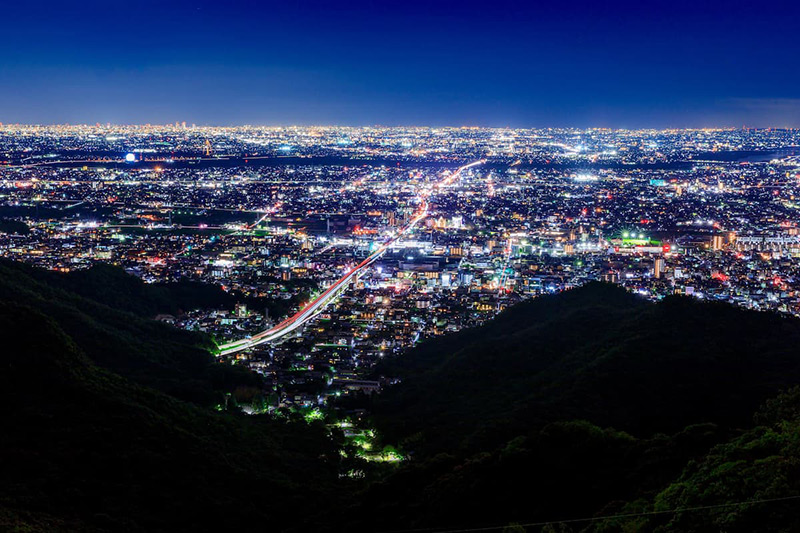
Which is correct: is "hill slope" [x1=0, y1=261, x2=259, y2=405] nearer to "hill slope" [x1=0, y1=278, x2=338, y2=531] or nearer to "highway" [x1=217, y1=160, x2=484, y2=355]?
"highway" [x1=217, y1=160, x2=484, y2=355]

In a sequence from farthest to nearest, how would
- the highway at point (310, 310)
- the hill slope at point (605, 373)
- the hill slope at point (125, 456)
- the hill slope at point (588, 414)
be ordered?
the highway at point (310, 310) → the hill slope at point (605, 373) → the hill slope at point (125, 456) → the hill slope at point (588, 414)

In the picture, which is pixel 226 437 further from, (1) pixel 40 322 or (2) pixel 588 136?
(2) pixel 588 136

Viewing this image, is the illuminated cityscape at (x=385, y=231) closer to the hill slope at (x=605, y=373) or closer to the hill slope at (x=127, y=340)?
the hill slope at (x=127, y=340)

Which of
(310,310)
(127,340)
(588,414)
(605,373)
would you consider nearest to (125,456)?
(588,414)

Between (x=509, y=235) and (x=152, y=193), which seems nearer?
(x=509, y=235)

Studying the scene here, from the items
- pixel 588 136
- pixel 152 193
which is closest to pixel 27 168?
pixel 152 193

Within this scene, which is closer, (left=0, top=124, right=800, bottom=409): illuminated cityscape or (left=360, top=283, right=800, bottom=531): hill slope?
(left=360, top=283, right=800, bottom=531): hill slope

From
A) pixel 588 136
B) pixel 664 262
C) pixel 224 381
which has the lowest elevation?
pixel 224 381

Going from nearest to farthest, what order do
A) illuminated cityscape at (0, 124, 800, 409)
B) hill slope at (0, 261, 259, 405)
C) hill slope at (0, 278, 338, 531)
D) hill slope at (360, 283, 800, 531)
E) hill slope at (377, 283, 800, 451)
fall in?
hill slope at (360, 283, 800, 531), hill slope at (0, 278, 338, 531), hill slope at (377, 283, 800, 451), hill slope at (0, 261, 259, 405), illuminated cityscape at (0, 124, 800, 409)

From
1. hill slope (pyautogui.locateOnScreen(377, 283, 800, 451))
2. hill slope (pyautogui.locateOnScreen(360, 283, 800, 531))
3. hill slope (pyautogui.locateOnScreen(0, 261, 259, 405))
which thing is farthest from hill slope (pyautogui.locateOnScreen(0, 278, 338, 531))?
hill slope (pyautogui.locateOnScreen(377, 283, 800, 451))

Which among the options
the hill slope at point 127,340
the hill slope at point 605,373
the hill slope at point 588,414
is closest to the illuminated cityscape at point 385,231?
the hill slope at point 127,340

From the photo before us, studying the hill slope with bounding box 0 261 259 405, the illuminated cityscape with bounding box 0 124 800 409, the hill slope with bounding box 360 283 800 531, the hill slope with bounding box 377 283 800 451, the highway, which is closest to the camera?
the hill slope with bounding box 360 283 800 531
